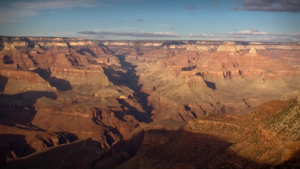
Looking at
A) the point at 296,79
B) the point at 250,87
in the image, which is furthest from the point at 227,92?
the point at 296,79

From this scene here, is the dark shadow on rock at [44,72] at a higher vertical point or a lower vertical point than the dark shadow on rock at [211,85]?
higher

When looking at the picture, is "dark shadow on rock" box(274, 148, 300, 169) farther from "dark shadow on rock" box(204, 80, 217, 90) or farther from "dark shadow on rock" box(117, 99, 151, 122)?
"dark shadow on rock" box(204, 80, 217, 90)

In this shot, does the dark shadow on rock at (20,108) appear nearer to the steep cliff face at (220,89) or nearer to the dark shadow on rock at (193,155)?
the steep cliff face at (220,89)

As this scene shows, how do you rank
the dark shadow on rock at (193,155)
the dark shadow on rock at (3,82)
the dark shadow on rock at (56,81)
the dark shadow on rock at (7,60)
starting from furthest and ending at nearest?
the dark shadow on rock at (7,60)
the dark shadow on rock at (56,81)
the dark shadow on rock at (3,82)
the dark shadow on rock at (193,155)

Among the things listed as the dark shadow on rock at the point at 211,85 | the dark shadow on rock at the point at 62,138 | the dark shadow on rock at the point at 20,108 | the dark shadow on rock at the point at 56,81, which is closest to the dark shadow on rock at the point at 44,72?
the dark shadow on rock at the point at 56,81

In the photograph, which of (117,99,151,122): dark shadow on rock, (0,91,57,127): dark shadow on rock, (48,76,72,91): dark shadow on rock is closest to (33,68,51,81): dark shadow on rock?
(48,76,72,91): dark shadow on rock

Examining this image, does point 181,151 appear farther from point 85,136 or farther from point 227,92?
point 227,92
